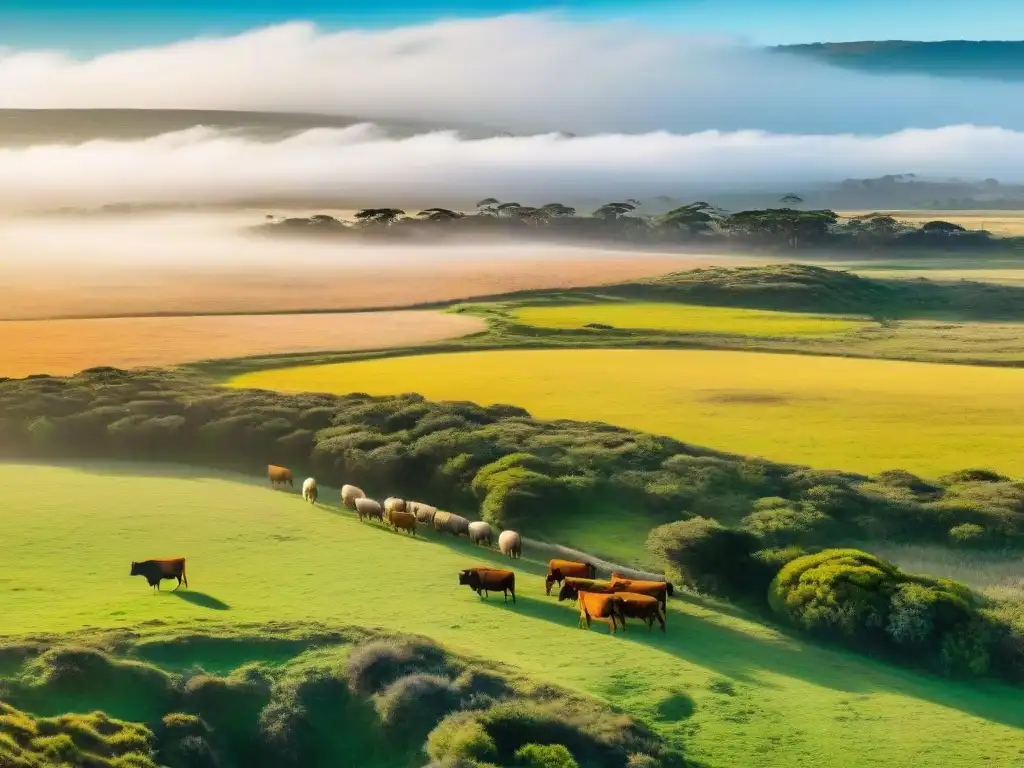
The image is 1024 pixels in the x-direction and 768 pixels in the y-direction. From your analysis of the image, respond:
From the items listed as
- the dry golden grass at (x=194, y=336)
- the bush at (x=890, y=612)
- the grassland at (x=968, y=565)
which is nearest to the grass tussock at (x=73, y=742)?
the bush at (x=890, y=612)

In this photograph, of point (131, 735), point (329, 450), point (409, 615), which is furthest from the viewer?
point (329, 450)

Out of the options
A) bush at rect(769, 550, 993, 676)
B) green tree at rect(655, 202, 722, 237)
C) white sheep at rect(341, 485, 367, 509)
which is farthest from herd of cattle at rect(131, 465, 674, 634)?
green tree at rect(655, 202, 722, 237)

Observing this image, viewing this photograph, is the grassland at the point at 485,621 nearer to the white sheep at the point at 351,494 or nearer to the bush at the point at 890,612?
the bush at the point at 890,612

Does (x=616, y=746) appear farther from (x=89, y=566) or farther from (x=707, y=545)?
(x=89, y=566)

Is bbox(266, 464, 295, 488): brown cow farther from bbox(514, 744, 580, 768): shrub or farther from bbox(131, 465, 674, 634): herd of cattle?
bbox(514, 744, 580, 768): shrub

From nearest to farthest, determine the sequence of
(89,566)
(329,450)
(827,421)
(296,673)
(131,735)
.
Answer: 1. (131,735)
2. (296,673)
3. (89,566)
4. (329,450)
5. (827,421)

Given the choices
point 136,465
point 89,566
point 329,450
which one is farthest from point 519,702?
point 136,465
